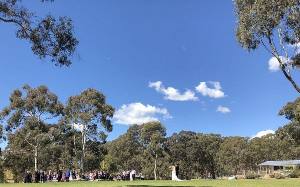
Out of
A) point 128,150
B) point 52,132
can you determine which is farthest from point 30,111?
point 128,150

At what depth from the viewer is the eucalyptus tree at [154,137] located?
98500 mm

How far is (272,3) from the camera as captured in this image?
32562 millimetres

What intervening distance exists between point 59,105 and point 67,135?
6524 millimetres

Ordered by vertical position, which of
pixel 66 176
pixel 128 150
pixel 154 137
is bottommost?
pixel 66 176

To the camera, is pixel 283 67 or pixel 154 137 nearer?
pixel 283 67

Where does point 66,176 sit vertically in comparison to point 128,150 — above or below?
below

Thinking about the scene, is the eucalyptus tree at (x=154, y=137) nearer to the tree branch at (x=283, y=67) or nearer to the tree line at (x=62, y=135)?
the tree line at (x=62, y=135)

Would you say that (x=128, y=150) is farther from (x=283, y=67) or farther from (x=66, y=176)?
(x=283, y=67)

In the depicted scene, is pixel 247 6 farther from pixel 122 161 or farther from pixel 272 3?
pixel 122 161

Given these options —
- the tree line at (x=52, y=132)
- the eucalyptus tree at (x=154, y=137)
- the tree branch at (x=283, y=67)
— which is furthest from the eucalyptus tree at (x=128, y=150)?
the tree branch at (x=283, y=67)

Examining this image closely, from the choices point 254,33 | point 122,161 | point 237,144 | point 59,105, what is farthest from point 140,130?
point 254,33

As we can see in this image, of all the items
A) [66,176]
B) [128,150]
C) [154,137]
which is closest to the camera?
[66,176]

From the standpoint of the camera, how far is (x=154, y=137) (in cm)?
9744

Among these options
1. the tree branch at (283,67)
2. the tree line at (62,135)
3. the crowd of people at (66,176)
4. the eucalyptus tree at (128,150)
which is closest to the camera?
the tree branch at (283,67)
